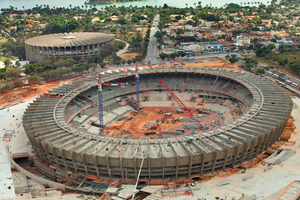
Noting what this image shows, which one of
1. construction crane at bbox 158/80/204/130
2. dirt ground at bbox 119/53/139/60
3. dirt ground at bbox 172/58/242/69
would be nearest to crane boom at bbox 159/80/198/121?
construction crane at bbox 158/80/204/130

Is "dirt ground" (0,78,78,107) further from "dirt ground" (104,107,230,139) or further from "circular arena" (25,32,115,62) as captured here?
"dirt ground" (104,107,230,139)

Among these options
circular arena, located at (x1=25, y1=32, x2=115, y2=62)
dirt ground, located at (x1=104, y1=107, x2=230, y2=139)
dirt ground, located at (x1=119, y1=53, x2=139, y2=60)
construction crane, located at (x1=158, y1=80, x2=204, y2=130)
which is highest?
circular arena, located at (x1=25, y1=32, x2=115, y2=62)

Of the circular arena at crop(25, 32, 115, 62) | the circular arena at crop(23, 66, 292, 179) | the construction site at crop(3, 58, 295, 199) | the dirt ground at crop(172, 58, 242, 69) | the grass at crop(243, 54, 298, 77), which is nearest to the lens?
the construction site at crop(3, 58, 295, 199)

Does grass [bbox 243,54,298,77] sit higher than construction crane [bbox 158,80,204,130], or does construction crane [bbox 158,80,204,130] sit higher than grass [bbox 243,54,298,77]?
grass [bbox 243,54,298,77]

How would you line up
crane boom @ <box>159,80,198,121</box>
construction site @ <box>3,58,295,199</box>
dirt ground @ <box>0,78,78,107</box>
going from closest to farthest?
construction site @ <box>3,58,295,199</box>
crane boom @ <box>159,80,198,121</box>
dirt ground @ <box>0,78,78,107</box>

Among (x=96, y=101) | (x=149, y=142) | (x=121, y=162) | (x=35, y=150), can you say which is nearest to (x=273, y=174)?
(x=149, y=142)

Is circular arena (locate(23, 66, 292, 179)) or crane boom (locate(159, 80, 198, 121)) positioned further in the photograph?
crane boom (locate(159, 80, 198, 121))

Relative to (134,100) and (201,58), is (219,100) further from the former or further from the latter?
(201,58)
